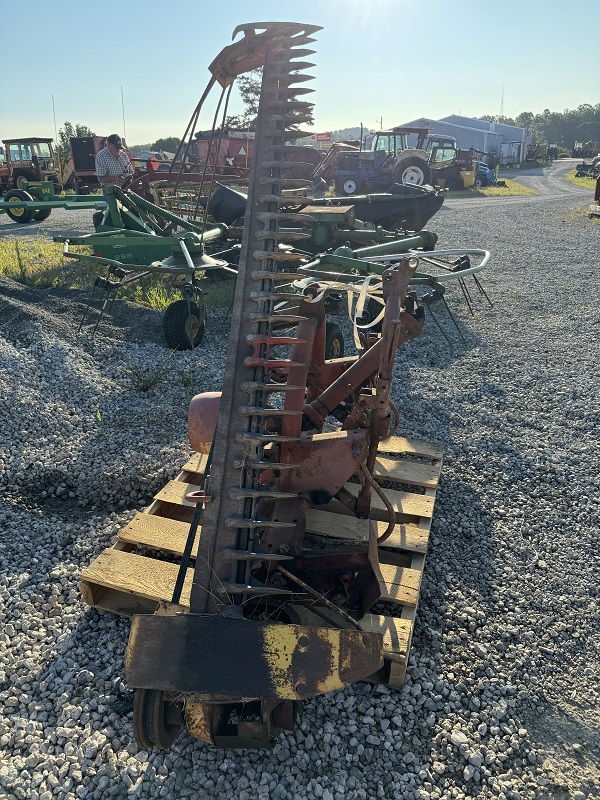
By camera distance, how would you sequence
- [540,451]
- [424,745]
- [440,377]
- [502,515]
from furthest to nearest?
1. [440,377]
2. [540,451]
3. [502,515]
4. [424,745]

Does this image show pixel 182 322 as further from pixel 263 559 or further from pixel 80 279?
pixel 263 559

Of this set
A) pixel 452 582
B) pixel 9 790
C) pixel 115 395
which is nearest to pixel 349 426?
pixel 452 582

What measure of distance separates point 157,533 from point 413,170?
1878 centimetres

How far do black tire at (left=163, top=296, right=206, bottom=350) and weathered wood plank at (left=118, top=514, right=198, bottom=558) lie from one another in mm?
3173

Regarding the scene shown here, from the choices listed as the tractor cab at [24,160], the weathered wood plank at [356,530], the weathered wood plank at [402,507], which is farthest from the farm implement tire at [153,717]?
the tractor cab at [24,160]

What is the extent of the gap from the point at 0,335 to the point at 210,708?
5.17m

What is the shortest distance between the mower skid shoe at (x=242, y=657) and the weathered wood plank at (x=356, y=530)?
1.28m

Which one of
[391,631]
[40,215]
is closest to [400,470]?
Result: [391,631]

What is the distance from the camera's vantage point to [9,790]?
2270mm

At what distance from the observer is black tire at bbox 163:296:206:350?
6.38 meters

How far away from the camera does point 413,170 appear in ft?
64.7

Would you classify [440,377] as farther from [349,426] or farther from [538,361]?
[349,426]

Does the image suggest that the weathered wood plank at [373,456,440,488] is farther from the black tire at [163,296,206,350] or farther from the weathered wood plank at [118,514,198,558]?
the black tire at [163,296,206,350]

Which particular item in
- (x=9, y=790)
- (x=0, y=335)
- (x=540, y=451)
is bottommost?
(x=9, y=790)
